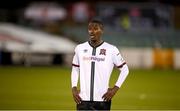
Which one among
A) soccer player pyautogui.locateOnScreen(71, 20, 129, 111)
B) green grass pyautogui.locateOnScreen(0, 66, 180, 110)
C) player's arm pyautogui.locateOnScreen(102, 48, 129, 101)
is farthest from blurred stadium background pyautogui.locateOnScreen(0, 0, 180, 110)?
soccer player pyautogui.locateOnScreen(71, 20, 129, 111)

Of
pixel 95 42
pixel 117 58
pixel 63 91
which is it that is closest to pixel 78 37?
pixel 63 91

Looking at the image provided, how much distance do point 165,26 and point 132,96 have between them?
16892 millimetres

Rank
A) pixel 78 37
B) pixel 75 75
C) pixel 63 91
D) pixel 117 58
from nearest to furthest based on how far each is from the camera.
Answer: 1. pixel 117 58
2. pixel 75 75
3. pixel 63 91
4. pixel 78 37

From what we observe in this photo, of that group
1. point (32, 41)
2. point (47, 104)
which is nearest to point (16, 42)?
point (32, 41)

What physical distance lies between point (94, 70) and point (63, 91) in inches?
472

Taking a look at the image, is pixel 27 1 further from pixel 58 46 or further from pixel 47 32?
pixel 58 46

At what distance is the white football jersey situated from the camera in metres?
8.05

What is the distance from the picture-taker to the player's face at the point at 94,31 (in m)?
8.07

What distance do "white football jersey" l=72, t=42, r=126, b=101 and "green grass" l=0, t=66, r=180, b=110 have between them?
7161mm

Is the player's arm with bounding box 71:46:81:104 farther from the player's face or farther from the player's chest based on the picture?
the player's face

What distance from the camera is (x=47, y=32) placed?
34.9 meters

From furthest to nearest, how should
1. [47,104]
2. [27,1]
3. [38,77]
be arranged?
[27,1], [38,77], [47,104]

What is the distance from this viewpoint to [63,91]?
20.0 metres

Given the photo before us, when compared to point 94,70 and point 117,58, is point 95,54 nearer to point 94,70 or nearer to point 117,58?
point 94,70
